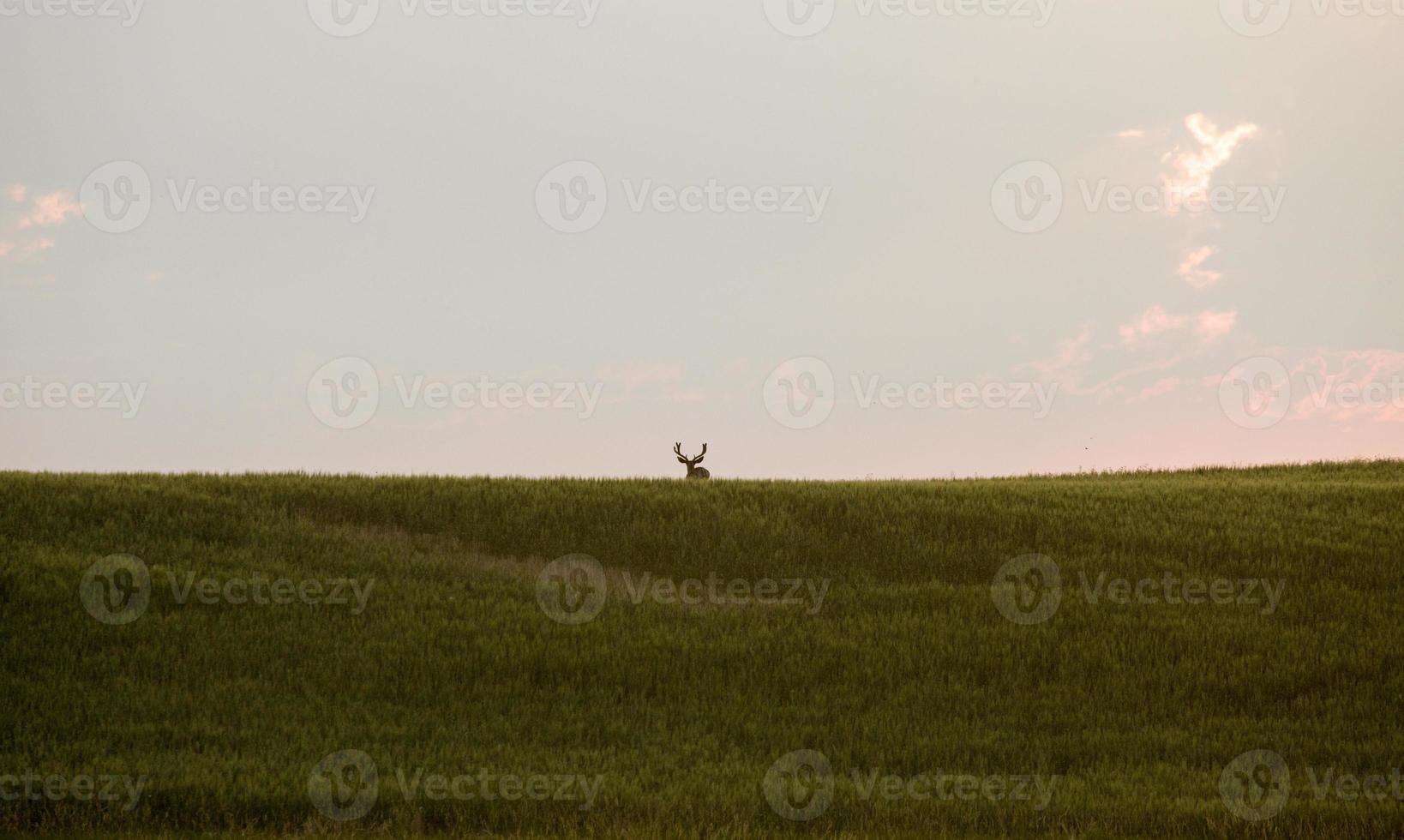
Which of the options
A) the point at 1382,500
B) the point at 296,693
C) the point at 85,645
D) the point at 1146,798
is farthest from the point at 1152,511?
the point at 85,645

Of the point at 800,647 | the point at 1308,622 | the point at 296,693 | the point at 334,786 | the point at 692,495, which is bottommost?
the point at 334,786

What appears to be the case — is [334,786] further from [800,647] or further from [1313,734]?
[1313,734]

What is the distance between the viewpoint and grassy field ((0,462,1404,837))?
13.7 meters

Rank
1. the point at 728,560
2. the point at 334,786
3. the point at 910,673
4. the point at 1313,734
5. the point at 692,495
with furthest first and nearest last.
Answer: the point at 692,495 → the point at 728,560 → the point at 910,673 → the point at 1313,734 → the point at 334,786

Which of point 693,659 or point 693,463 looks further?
point 693,463

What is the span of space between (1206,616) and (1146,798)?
966cm

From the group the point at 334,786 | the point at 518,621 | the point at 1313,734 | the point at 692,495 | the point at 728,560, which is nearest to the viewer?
the point at 334,786

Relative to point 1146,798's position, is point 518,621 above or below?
above

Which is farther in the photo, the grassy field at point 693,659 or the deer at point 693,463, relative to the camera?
the deer at point 693,463

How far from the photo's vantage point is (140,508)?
26.5 metres

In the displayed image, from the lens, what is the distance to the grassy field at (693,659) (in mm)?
13711

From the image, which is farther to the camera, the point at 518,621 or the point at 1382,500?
the point at 1382,500

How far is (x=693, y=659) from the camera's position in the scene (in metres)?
19.7

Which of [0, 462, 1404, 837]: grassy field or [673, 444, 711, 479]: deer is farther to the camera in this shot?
[673, 444, 711, 479]: deer
